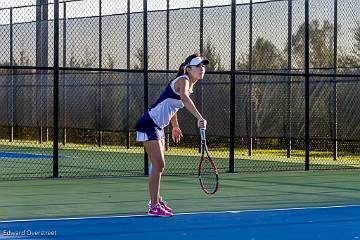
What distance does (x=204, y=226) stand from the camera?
8578 millimetres

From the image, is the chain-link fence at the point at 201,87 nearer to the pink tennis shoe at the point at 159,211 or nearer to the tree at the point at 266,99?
the tree at the point at 266,99

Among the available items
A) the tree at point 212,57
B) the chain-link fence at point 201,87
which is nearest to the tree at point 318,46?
the chain-link fence at point 201,87

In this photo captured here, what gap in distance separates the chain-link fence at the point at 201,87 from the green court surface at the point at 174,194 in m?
1.99

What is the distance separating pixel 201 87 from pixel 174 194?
905 centimetres

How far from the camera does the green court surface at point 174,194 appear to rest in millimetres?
10133

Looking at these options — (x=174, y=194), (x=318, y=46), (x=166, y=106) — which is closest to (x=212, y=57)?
(x=318, y=46)

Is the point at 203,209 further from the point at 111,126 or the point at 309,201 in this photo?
the point at 111,126

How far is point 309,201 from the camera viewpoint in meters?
11.1

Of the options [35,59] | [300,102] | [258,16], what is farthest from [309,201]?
[35,59]

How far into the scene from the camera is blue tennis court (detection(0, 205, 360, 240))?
7.94 meters

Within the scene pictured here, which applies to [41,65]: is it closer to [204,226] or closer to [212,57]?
[212,57]

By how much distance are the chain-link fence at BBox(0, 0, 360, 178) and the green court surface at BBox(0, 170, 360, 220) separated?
6.54ft

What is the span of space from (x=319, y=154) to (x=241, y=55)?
3.15 m

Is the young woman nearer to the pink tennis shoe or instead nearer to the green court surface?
the pink tennis shoe
